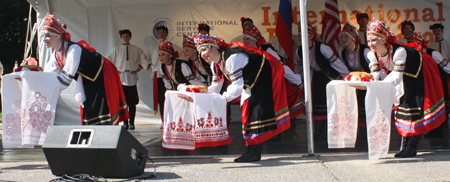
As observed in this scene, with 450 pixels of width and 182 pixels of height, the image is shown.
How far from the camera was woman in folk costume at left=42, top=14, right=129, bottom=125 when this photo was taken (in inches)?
145

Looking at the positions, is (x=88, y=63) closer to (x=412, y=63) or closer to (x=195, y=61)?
(x=195, y=61)

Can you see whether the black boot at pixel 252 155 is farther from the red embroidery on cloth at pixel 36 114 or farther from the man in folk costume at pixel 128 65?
the man in folk costume at pixel 128 65

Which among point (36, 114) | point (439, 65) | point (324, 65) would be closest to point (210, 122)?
point (36, 114)

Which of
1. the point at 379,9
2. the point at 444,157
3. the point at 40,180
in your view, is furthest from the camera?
the point at 379,9

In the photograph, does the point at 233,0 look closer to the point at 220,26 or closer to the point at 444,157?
the point at 220,26

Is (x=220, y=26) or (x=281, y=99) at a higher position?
(x=220, y=26)

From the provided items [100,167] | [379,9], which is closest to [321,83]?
[379,9]

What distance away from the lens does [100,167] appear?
284 centimetres

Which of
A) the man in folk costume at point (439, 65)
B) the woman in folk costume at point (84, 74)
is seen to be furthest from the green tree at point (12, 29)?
the man in folk costume at point (439, 65)

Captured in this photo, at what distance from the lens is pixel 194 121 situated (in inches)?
145

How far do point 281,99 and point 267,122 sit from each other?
0.87 feet

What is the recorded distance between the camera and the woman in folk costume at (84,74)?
368 centimetres

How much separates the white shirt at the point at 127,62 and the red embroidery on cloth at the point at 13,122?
2836 millimetres

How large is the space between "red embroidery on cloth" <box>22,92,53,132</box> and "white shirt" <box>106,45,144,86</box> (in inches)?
113
